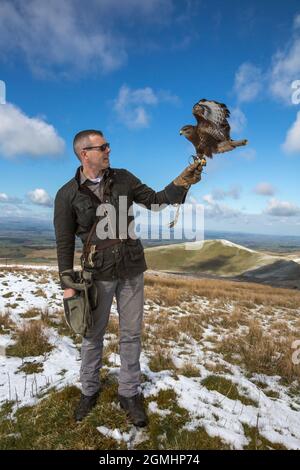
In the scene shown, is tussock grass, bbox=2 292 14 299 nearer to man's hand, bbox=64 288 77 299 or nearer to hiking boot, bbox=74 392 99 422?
hiking boot, bbox=74 392 99 422

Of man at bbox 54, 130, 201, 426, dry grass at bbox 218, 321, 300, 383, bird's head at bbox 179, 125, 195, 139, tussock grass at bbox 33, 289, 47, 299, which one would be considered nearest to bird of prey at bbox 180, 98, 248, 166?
bird's head at bbox 179, 125, 195, 139

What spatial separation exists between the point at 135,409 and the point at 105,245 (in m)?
1.94

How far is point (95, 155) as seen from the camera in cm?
336

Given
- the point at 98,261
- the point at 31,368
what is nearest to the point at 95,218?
the point at 98,261

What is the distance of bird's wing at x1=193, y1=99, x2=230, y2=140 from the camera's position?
2.79 metres

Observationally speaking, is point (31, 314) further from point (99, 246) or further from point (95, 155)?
point (95, 155)

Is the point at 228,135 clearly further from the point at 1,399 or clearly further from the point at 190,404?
the point at 1,399

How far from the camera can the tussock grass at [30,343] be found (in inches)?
231

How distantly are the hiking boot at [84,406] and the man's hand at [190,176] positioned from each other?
275cm

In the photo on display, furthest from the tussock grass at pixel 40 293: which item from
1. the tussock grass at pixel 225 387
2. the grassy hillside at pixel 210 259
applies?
the grassy hillside at pixel 210 259

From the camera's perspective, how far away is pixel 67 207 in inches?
133

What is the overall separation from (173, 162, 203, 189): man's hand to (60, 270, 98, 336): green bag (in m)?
1.42
